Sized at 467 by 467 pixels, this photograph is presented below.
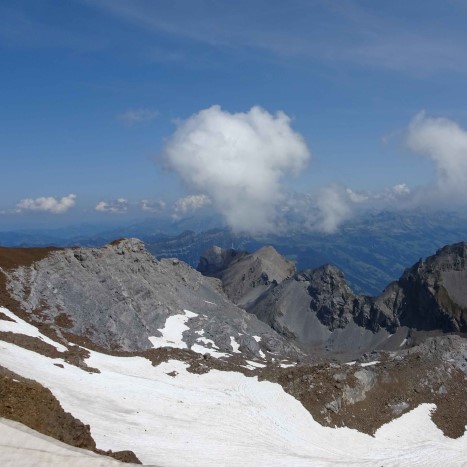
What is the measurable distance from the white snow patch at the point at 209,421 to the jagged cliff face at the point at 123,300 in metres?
18.0

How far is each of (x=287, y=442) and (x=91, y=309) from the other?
149ft

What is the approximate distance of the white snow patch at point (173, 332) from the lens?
88250 mm

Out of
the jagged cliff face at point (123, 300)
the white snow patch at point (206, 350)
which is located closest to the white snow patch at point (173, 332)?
the jagged cliff face at point (123, 300)

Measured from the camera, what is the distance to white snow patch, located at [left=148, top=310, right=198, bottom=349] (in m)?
88.2

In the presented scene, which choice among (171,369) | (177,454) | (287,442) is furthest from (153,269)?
(177,454)

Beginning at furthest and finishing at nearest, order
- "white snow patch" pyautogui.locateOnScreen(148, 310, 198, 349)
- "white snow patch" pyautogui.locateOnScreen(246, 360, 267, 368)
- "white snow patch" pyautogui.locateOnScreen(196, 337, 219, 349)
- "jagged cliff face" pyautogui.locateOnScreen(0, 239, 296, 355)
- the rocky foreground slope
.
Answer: "white snow patch" pyautogui.locateOnScreen(196, 337, 219, 349), "white snow patch" pyautogui.locateOnScreen(148, 310, 198, 349), "white snow patch" pyautogui.locateOnScreen(246, 360, 267, 368), "jagged cliff face" pyautogui.locateOnScreen(0, 239, 296, 355), the rocky foreground slope

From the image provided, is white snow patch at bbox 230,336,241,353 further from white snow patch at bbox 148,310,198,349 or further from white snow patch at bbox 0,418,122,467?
white snow patch at bbox 0,418,122,467

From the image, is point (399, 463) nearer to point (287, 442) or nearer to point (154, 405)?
point (287, 442)

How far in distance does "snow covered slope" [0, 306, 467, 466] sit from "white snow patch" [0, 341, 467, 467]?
114 millimetres

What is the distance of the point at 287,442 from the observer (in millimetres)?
50219

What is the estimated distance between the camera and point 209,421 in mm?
48906

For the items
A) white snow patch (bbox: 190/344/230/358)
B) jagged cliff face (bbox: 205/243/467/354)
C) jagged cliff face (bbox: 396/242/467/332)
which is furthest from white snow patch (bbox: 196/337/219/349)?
jagged cliff face (bbox: 396/242/467/332)

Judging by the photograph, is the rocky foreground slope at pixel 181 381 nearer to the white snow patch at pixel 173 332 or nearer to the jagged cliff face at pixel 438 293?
the white snow patch at pixel 173 332

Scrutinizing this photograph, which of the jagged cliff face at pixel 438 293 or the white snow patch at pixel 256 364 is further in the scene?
the jagged cliff face at pixel 438 293
